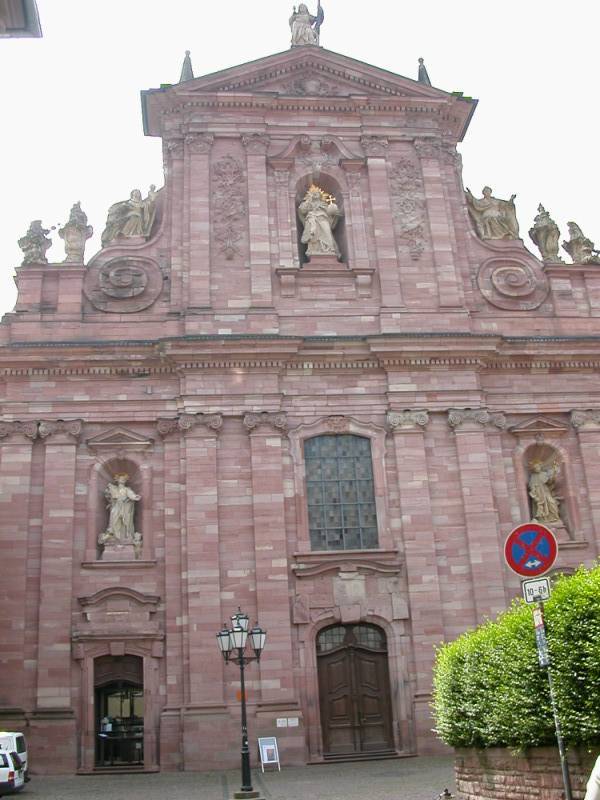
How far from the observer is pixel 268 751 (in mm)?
21031

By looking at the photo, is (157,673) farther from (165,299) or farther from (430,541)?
(165,299)

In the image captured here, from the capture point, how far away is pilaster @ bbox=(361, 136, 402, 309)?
86.6 ft

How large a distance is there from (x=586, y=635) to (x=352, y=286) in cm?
1563

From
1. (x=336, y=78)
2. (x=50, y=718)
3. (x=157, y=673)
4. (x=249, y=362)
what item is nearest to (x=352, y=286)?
(x=249, y=362)

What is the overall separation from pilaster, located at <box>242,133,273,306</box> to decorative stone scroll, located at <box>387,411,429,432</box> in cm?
451

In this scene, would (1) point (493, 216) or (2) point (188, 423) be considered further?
(1) point (493, 216)

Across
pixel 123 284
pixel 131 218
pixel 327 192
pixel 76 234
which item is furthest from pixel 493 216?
pixel 76 234

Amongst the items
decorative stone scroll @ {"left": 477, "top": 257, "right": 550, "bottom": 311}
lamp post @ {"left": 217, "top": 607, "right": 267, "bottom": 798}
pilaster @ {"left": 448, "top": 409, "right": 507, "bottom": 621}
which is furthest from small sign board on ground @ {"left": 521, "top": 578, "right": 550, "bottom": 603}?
decorative stone scroll @ {"left": 477, "top": 257, "right": 550, "bottom": 311}

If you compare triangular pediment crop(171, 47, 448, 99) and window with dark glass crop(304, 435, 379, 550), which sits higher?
triangular pediment crop(171, 47, 448, 99)

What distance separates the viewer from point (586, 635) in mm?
12336

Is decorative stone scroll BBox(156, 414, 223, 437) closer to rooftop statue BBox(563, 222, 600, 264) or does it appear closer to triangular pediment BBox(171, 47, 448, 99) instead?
triangular pediment BBox(171, 47, 448, 99)

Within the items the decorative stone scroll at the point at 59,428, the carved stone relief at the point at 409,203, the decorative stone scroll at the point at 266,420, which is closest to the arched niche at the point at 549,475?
the carved stone relief at the point at 409,203

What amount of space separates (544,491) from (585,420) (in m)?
2.28

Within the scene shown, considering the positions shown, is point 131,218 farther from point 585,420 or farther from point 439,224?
point 585,420
